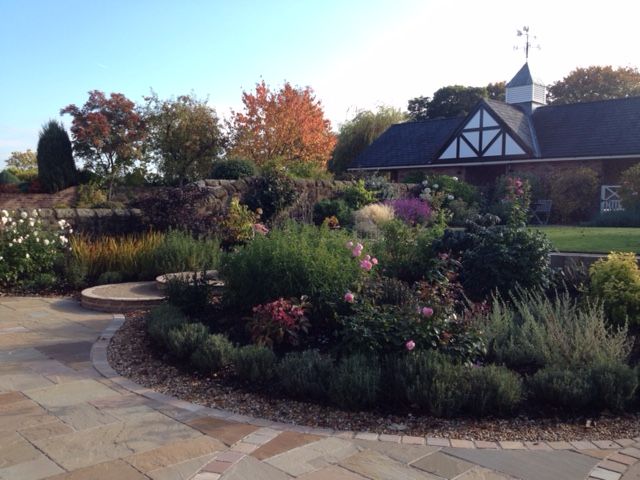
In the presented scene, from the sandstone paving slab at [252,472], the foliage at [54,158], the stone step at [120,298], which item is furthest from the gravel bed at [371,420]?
the foliage at [54,158]

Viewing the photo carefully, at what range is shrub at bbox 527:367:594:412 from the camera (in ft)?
14.4

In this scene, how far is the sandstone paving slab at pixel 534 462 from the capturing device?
11.3ft

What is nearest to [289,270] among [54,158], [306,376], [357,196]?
[306,376]

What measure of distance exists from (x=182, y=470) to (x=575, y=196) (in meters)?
19.7

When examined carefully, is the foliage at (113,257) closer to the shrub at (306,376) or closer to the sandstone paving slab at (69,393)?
the sandstone paving slab at (69,393)

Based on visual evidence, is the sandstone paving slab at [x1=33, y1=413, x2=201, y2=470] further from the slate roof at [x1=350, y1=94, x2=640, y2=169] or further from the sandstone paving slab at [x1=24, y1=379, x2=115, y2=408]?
the slate roof at [x1=350, y1=94, x2=640, y2=169]

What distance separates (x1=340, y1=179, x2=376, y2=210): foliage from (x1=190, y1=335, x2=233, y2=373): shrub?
1040 cm

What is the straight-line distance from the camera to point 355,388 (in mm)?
4414

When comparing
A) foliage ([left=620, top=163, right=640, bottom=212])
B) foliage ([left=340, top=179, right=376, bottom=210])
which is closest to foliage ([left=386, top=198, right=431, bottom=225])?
foliage ([left=340, top=179, right=376, bottom=210])

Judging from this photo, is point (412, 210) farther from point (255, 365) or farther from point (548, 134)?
point (548, 134)

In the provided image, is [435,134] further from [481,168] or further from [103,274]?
[103,274]

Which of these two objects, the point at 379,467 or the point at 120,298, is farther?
the point at 120,298

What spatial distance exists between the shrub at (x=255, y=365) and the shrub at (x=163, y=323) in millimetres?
1110

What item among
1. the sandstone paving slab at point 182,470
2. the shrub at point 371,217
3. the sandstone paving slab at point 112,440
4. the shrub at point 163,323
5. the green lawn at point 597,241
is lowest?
the sandstone paving slab at point 182,470
